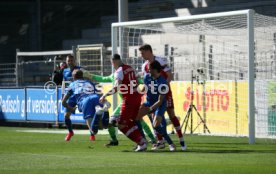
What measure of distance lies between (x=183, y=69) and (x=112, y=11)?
18.3 meters

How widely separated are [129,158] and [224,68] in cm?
1067

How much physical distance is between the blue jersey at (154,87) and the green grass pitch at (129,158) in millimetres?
1091

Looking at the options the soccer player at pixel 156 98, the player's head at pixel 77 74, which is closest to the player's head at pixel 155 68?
the soccer player at pixel 156 98

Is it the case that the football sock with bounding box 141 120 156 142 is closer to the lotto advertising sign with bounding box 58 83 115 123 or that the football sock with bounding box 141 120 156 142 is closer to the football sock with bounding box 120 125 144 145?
the football sock with bounding box 120 125 144 145

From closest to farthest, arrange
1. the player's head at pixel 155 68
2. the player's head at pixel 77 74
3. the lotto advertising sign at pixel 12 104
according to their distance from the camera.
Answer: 1. the player's head at pixel 155 68
2. the player's head at pixel 77 74
3. the lotto advertising sign at pixel 12 104

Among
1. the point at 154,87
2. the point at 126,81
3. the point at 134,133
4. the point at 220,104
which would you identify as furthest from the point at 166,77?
the point at 220,104

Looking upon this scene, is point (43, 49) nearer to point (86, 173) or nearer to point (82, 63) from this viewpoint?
point (82, 63)

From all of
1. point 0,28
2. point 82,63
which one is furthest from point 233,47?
point 0,28

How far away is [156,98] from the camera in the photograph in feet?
55.9

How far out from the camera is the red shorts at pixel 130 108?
1681 centimetres

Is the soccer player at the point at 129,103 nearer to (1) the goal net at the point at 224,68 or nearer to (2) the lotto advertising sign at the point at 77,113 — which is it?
(1) the goal net at the point at 224,68

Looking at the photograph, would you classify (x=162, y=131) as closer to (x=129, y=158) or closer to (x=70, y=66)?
(x=129, y=158)

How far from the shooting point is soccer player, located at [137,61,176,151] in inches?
655

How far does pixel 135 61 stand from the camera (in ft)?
82.2
